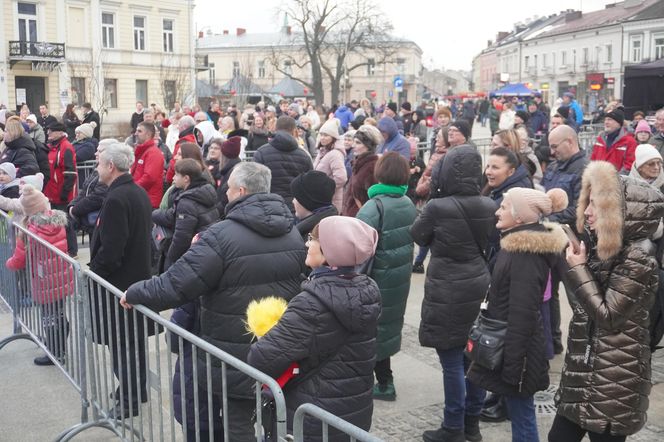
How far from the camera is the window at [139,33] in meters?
47.3

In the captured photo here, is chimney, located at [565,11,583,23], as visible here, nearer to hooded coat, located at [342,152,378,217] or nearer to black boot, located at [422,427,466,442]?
hooded coat, located at [342,152,378,217]

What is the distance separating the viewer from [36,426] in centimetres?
539

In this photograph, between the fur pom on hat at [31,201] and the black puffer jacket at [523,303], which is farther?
the fur pom on hat at [31,201]

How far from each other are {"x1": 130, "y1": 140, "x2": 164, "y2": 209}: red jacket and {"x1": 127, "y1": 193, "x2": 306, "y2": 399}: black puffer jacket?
5357 mm

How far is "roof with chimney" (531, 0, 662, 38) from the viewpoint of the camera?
70938 millimetres

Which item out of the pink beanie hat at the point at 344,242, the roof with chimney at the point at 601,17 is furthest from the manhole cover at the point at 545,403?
the roof with chimney at the point at 601,17

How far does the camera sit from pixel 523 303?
4.04 meters

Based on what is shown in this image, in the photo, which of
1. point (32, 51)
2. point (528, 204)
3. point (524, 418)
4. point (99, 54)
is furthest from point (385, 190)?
point (99, 54)

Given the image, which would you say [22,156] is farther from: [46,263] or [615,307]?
[615,307]

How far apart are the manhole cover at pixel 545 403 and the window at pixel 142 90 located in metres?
45.5

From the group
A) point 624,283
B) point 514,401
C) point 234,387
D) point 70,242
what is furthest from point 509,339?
point 70,242

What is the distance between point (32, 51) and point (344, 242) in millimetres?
42149

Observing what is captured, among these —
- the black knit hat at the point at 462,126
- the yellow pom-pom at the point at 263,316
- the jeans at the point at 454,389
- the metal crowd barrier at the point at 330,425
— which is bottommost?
the jeans at the point at 454,389

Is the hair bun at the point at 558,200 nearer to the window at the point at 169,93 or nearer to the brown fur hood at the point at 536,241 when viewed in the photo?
the brown fur hood at the point at 536,241
